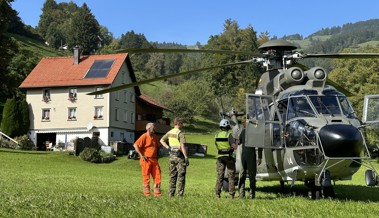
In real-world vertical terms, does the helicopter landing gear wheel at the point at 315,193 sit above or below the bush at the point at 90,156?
above

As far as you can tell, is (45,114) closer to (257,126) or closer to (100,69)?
(100,69)

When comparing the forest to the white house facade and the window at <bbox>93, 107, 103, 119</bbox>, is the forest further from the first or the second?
the window at <bbox>93, 107, 103, 119</bbox>

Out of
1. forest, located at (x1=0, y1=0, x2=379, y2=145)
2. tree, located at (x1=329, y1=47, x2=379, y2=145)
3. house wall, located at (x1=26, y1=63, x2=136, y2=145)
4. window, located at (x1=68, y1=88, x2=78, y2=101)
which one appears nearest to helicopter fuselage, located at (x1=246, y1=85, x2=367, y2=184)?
forest, located at (x1=0, y1=0, x2=379, y2=145)

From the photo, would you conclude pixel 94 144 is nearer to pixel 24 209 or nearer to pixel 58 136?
pixel 58 136

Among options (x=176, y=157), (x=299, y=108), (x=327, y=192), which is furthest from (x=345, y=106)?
(x=176, y=157)

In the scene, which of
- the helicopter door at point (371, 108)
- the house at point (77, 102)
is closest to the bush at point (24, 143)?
the house at point (77, 102)

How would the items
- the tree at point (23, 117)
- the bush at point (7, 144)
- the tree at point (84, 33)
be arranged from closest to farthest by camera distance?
1. the bush at point (7, 144)
2. the tree at point (23, 117)
3. the tree at point (84, 33)

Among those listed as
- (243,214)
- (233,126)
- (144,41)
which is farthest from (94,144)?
(144,41)

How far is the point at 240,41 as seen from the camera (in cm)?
9731

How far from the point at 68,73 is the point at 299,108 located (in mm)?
42423

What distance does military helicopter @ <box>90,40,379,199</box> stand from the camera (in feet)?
31.1

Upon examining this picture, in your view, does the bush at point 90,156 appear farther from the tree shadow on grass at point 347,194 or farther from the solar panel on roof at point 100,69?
the tree shadow on grass at point 347,194

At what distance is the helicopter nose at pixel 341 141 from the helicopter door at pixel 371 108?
3.97 ft

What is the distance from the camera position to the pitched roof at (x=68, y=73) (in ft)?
155
